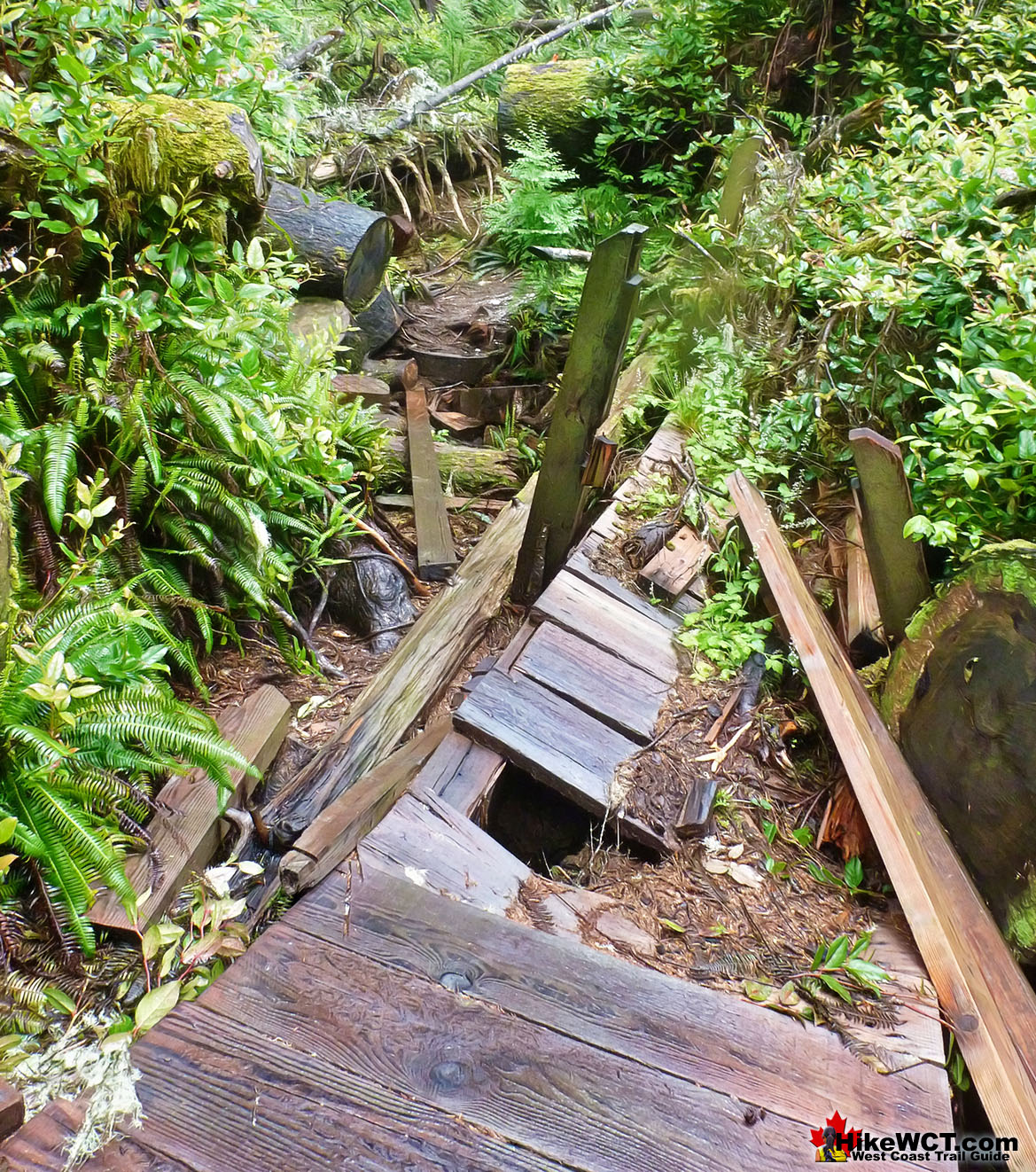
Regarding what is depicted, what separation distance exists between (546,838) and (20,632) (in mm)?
2258

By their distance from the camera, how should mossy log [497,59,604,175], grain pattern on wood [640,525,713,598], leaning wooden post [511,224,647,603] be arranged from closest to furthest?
leaning wooden post [511,224,647,603]
grain pattern on wood [640,525,713,598]
mossy log [497,59,604,175]

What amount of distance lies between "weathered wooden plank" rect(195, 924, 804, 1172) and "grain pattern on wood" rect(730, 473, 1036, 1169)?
648 mm

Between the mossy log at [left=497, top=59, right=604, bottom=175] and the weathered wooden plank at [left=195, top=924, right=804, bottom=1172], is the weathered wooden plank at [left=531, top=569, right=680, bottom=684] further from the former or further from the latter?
the mossy log at [left=497, top=59, right=604, bottom=175]

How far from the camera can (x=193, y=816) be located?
9.63ft

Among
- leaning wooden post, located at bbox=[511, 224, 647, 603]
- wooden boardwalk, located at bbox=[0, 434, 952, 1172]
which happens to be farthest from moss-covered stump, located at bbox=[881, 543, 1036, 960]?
leaning wooden post, located at bbox=[511, 224, 647, 603]

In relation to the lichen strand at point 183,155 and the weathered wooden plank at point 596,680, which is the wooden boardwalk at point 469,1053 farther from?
the lichen strand at point 183,155

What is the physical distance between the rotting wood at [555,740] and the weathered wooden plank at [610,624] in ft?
1.40

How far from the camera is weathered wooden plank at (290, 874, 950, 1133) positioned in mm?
1870

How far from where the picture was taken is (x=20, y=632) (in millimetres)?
2693

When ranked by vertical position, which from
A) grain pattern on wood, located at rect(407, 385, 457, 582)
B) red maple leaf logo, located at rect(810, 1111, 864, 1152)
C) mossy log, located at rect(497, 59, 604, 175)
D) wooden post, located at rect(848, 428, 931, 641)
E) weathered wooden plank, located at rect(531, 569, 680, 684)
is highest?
mossy log, located at rect(497, 59, 604, 175)

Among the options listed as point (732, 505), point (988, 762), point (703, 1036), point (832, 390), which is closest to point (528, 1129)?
point (703, 1036)

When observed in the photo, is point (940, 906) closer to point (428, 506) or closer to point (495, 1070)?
point (495, 1070)

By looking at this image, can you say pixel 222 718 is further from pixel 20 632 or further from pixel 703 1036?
pixel 703 1036

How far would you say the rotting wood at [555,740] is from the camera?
2730mm
